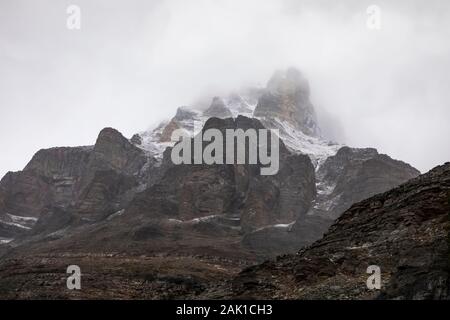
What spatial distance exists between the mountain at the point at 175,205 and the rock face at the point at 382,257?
1033 inches

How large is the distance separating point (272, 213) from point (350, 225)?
8551 centimetres

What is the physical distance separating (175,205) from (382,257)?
9620cm

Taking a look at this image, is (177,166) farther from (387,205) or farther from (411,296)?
(411,296)

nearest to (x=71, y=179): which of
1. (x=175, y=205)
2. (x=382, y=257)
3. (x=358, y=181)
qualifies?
(x=175, y=205)

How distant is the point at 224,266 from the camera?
82.1m

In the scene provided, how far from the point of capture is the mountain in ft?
317

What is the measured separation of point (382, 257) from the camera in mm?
33219

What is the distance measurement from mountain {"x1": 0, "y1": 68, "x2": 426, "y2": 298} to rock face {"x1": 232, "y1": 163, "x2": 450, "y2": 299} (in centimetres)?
2624

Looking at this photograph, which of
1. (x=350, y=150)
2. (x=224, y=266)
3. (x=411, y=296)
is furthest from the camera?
(x=350, y=150)

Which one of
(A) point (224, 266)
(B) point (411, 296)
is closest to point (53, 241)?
(A) point (224, 266)

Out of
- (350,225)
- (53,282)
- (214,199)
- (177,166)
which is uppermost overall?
(177,166)

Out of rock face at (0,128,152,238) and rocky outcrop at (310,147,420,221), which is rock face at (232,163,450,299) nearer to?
rocky outcrop at (310,147,420,221)

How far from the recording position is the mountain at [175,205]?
317ft

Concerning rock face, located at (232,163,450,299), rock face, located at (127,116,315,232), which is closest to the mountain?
rock face, located at (127,116,315,232)
